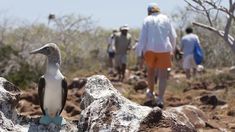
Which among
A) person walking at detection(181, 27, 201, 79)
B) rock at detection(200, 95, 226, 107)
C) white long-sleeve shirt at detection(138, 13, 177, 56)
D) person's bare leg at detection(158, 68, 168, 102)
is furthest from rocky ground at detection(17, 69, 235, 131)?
white long-sleeve shirt at detection(138, 13, 177, 56)

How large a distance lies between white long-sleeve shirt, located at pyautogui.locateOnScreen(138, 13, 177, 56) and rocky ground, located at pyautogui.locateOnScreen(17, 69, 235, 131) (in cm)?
90

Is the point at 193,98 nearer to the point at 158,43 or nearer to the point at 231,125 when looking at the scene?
the point at 158,43

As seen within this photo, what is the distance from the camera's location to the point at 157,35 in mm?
9758

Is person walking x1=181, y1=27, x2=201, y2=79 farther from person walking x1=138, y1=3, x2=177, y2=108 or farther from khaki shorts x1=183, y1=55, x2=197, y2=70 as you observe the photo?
person walking x1=138, y1=3, x2=177, y2=108

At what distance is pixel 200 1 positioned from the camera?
25.2 feet

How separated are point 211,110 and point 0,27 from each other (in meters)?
11.5

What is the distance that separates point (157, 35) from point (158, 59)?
1.07 feet

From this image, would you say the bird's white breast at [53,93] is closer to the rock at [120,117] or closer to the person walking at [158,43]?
the rock at [120,117]

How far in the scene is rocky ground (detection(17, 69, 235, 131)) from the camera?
8.85m

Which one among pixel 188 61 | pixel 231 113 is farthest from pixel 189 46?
pixel 231 113

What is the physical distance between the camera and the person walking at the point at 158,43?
9758 mm

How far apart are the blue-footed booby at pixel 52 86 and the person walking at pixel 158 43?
4649 mm

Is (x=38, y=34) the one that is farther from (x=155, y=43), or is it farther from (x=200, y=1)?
(x=200, y=1)

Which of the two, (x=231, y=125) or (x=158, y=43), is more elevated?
(x=158, y=43)
